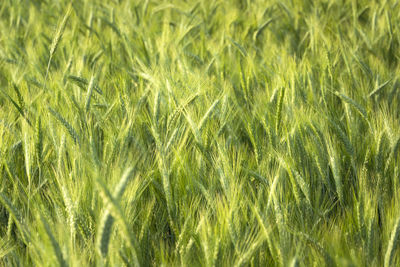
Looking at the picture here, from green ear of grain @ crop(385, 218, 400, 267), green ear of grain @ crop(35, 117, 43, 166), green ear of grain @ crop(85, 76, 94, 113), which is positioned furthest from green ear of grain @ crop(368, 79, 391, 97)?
green ear of grain @ crop(35, 117, 43, 166)

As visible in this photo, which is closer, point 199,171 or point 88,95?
point 199,171

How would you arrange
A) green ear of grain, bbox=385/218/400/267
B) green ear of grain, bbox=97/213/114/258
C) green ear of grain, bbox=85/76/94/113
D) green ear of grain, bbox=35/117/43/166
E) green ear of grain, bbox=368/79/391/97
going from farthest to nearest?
green ear of grain, bbox=368/79/391/97, green ear of grain, bbox=85/76/94/113, green ear of grain, bbox=35/117/43/166, green ear of grain, bbox=385/218/400/267, green ear of grain, bbox=97/213/114/258

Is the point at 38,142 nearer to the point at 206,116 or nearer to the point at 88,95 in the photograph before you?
the point at 88,95

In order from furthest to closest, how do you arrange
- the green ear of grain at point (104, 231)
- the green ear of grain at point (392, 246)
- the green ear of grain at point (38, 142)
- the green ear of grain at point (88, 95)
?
1. the green ear of grain at point (88, 95)
2. the green ear of grain at point (38, 142)
3. the green ear of grain at point (392, 246)
4. the green ear of grain at point (104, 231)

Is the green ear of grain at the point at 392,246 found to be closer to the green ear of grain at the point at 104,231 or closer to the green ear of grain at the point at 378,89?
the green ear of grain at the point at 104,231

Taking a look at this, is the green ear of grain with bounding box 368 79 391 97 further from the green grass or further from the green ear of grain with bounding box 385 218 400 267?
the green ear of grain with bounding box 385 218 400 267

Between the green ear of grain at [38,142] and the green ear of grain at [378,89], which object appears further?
the green ear of grain at [378,89]

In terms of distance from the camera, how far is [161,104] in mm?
1367

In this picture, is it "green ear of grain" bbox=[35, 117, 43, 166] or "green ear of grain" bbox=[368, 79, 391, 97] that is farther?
"green ear of grain" bbox=[368, 79, 391, 97]

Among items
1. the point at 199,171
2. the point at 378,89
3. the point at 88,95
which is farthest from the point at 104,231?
the point at 378,89

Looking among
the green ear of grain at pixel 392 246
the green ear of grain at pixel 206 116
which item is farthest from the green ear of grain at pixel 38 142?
the green ear of grain at pixel 392 246

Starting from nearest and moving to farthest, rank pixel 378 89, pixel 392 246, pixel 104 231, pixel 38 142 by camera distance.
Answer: pixel 104 231, pixel 392 246, pixel 38 142, pixel 378 89

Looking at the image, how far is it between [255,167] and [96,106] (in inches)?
20.9

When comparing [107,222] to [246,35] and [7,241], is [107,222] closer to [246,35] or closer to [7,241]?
[7,241]
